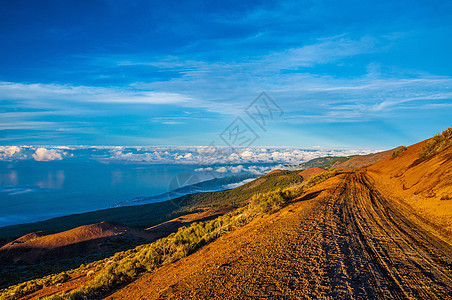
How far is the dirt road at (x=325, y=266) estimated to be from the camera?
409cm

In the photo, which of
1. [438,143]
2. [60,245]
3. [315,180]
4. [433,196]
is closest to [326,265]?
[433,196]

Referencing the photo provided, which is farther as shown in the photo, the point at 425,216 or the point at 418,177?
the point at 418,177

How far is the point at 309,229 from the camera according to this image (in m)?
7.82

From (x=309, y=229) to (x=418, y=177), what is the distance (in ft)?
49.0

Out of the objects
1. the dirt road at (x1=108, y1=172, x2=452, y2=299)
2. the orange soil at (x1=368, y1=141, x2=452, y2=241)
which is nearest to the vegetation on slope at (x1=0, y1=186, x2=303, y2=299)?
the dirt road at (x1=108, y1=172, x2=452, y2=299)

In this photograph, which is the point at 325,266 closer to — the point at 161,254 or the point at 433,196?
the point at 161,254

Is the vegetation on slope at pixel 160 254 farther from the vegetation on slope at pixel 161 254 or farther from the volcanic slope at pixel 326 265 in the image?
the volcanic slope at pixel 326 265

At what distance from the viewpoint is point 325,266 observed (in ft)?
16.4

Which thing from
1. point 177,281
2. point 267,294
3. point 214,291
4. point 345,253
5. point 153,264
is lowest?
point 153,264

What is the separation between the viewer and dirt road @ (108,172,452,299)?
4.09m

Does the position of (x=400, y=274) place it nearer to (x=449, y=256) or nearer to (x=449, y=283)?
(x=449, y=283)

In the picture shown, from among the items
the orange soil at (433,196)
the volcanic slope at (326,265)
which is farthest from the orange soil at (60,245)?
the orange soil at (433,196)

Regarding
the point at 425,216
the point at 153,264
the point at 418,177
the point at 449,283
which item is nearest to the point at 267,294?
the point at 449,283

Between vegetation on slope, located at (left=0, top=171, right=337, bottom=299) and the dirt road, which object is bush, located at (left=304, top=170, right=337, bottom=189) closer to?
vegetation on slope, located at (left=0, top=171, right=337, bottom=299)
